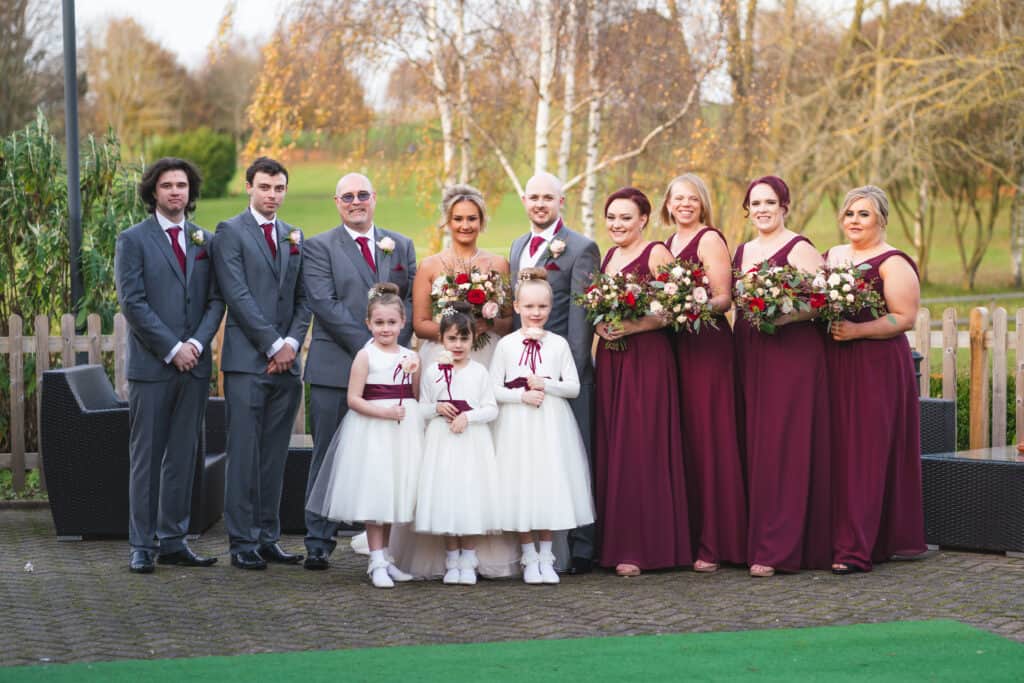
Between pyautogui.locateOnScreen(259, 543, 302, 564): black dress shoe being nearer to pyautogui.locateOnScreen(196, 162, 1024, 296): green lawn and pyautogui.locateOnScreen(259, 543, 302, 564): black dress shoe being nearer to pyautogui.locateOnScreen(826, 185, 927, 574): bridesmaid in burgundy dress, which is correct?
pyautogui.locateOnScreen(826, 185, 927, 574): bridesmaid in burgundy dress

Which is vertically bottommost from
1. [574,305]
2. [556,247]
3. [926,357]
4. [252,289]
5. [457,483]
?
[457,483]

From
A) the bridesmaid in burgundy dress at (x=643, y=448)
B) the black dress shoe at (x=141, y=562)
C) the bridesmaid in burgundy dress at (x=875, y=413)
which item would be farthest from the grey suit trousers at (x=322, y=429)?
the bridesmaid in burgundy dress at (x=875, y=413)

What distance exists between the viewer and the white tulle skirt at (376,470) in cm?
746

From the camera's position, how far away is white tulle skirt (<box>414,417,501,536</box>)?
7.44 m

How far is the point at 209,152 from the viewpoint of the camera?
2119 inches

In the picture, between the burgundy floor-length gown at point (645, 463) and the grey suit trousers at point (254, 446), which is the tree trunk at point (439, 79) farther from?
the burgundy floor-length gown at point (645, 463)

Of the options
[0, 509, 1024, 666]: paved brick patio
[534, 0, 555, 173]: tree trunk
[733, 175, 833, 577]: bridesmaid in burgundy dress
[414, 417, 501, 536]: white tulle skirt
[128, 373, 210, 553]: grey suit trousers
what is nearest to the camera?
[0, 509, 1024, 666]: paved brick patio

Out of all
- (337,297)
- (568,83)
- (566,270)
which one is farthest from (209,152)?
(566,270)

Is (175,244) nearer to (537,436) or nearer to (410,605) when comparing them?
(537,436)

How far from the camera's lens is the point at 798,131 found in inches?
984

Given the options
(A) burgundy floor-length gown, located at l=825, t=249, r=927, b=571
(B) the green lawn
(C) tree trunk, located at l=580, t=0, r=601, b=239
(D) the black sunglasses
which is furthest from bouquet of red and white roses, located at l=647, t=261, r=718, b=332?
(B) the green lawn

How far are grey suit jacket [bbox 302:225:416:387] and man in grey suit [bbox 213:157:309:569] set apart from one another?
12cm

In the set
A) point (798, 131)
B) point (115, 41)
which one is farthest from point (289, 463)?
point (115, 41)

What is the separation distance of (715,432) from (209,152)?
159ft
